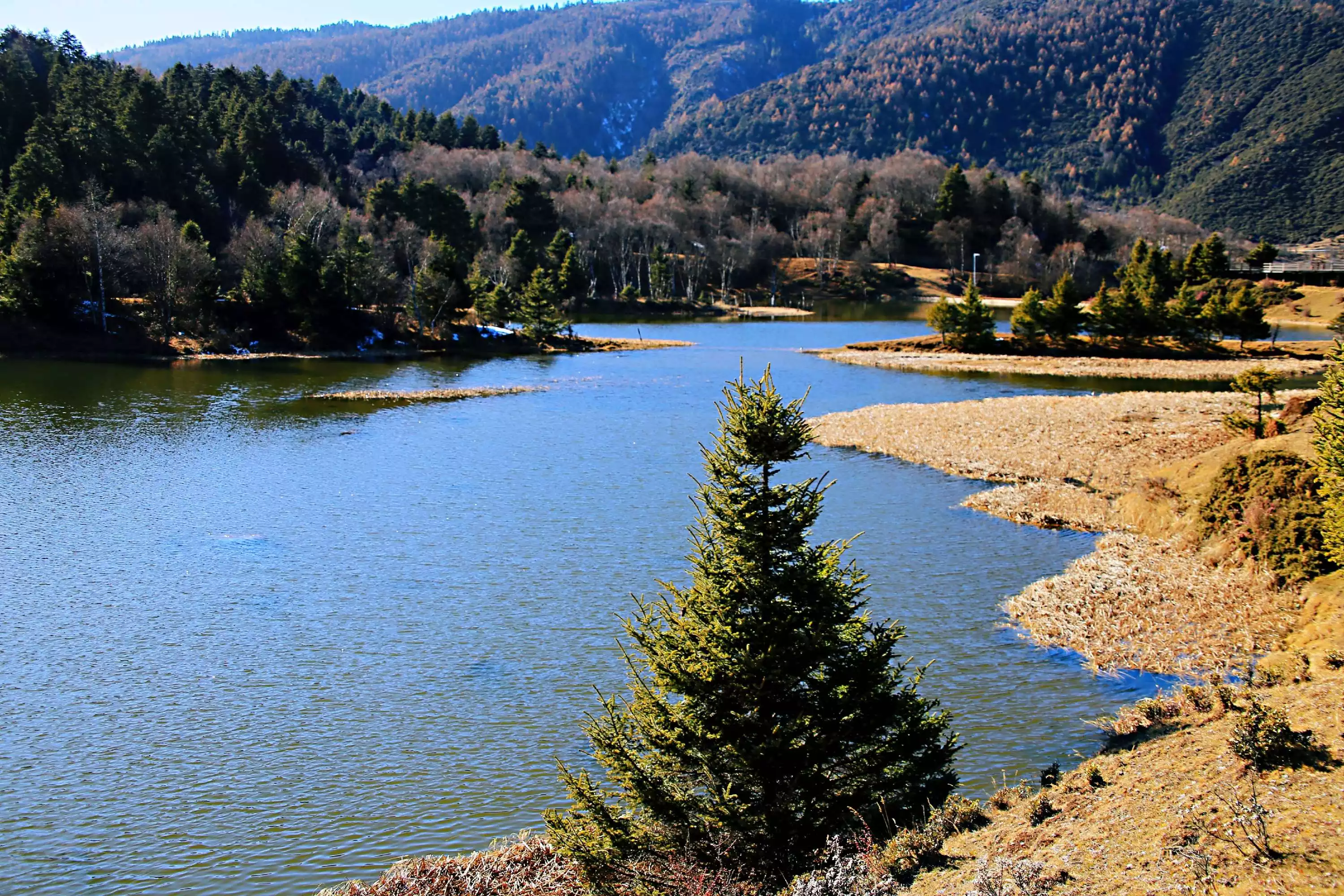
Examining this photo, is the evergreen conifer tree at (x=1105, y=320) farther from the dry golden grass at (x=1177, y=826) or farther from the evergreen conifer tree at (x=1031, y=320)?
the dry golden grass at (x=1177, y=826)

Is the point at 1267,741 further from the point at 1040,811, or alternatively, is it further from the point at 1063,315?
the point at 1063,315

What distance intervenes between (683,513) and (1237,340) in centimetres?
7103

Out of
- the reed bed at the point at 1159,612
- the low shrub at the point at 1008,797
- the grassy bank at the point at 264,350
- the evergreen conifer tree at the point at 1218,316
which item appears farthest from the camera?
the evergreen conifer tree at the point at 1218,316

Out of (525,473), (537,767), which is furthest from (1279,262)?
(537,767)

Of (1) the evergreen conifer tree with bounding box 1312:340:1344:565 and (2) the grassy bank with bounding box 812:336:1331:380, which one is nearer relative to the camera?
(1) the evergreen conifer tree with bounding box 1312:340:1344:565

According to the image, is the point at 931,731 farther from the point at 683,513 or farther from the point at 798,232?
the point at 798,232

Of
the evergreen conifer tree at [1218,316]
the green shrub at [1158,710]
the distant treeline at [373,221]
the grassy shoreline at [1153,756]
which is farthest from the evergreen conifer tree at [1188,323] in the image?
the green shrub at [1158,710]

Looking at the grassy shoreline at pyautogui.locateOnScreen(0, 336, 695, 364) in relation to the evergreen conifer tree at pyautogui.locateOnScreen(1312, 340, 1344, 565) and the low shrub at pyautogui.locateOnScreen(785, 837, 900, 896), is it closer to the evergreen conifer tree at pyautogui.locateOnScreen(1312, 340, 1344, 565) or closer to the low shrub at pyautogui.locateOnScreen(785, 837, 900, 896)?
the evergreen conifer tree at pyautogui.locateOnScreen(1312, 340, 1344, 565)

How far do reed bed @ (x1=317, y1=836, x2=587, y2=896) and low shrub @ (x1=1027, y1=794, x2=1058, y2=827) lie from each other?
211 inches

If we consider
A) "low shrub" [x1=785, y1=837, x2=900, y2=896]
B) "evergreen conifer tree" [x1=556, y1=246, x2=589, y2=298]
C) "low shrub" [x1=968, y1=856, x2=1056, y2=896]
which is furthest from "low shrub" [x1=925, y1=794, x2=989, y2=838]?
"evergreen conifer tree" [x1=556, y1=246, x2=589, y2=298]

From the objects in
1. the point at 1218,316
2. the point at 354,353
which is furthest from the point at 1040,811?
the point at 354,353

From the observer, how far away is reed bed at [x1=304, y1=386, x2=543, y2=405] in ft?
193

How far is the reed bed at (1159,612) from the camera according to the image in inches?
747

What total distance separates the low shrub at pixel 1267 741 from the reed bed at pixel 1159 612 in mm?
7868
